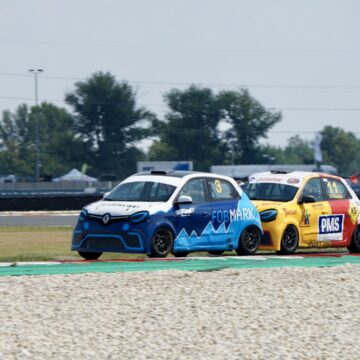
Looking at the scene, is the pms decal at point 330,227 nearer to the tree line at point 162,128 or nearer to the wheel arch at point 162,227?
the wheel arch at point 162,227

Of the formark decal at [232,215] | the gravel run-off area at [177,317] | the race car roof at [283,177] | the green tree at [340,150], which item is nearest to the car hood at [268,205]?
the race car roof at [283,177]

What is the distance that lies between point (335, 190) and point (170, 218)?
437cm

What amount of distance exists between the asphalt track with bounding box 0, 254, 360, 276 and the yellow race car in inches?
78.0

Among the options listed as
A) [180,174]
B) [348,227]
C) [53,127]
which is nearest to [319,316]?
[180,174]

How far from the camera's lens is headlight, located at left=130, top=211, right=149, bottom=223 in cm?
1669

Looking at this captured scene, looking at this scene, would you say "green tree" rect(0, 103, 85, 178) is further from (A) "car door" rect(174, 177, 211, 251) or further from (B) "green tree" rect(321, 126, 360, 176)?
(A) "car door" rect(174, 177, 211, 251)

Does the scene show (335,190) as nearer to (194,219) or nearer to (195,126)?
(194,219)

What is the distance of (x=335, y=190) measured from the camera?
20.3m

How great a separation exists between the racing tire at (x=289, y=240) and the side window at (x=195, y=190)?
6.10ft

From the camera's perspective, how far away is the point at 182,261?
15.6m

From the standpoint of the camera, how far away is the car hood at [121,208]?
1686cm

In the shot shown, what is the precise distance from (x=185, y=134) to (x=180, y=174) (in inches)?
3561

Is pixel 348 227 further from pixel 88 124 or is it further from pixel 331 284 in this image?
pixel 88 124

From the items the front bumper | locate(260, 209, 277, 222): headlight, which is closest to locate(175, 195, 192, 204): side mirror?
the front bumper
